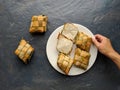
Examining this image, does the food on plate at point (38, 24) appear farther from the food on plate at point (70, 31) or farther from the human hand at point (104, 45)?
the human hand at point (104, 45)

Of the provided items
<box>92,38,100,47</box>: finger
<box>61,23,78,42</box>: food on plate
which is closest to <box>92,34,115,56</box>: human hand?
<box>92,38,100,47</box>: finger

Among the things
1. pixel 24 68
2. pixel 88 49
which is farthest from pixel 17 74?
pixel 88 49

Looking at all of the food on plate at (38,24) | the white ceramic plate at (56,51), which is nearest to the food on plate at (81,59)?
the white ceramic plate at (56,51)

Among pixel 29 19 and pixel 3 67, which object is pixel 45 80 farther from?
pixel 29 19

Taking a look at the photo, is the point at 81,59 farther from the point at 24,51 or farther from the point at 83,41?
the point at 24,51

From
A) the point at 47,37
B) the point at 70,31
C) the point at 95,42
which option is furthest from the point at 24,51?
the point at 95,42
